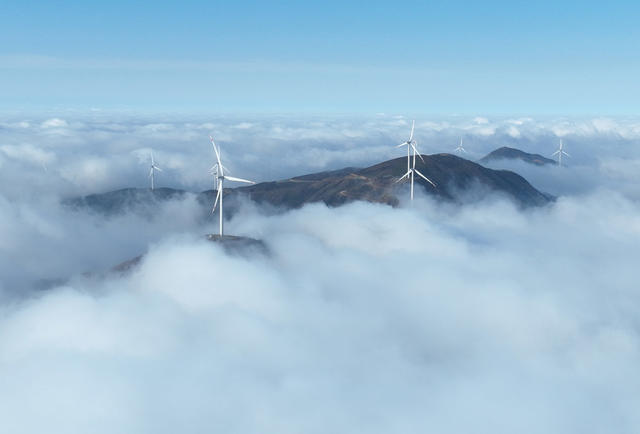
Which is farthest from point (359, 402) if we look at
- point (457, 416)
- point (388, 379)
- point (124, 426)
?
point (124, 426)

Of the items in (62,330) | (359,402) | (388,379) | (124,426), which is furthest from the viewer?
(62,330)

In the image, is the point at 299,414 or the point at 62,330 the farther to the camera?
the point at 62,330

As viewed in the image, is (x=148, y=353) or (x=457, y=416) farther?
(x=148, y=353)

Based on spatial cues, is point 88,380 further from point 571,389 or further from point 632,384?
point 632,384

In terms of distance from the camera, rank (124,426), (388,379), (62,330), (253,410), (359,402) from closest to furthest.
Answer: (124,426), (253,410), (359,402), (388,379), (62,330)

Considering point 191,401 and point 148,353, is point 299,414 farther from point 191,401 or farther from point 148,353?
point 148,353

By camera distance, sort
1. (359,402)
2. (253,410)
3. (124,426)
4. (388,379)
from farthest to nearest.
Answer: (388,379) < (359,402) < (253,410) < (124,426)

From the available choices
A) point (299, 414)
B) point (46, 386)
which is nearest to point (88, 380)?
point (46, 386)

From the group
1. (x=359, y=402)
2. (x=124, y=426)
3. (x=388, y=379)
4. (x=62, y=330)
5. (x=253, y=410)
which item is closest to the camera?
(x=124, y=426)
